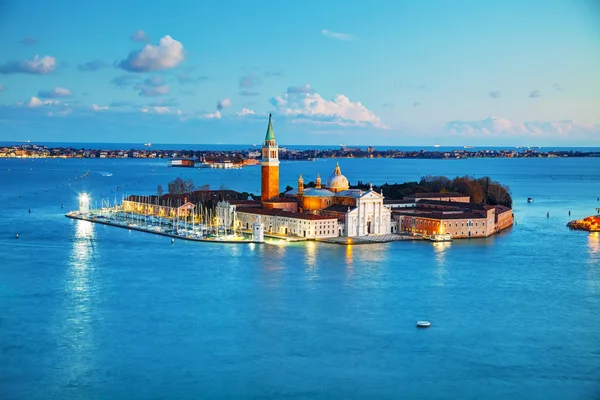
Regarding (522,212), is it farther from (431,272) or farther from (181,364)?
(181,364)

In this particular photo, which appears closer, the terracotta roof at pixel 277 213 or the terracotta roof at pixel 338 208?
the terracotta roof at pixel 277 213

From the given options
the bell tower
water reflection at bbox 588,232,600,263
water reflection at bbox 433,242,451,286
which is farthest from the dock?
water reflection at bbox 588,232,600,263

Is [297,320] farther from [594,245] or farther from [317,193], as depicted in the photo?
[317,193]

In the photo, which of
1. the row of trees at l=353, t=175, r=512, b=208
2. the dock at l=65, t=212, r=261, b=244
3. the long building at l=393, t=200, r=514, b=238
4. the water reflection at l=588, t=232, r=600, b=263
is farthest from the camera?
the row of trees at l=353, t=175, r=512, b=208

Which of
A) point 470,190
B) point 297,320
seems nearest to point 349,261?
point 297,320

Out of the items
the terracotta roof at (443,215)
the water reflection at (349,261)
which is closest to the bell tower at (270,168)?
the terracotta roof at (443,215)

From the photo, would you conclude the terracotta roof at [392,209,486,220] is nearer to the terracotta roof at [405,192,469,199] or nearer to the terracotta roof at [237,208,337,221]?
the terracotta roof at [237,208,337,221]

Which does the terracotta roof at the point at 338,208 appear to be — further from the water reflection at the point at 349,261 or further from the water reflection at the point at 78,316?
the water reflection at the point at 78,316
